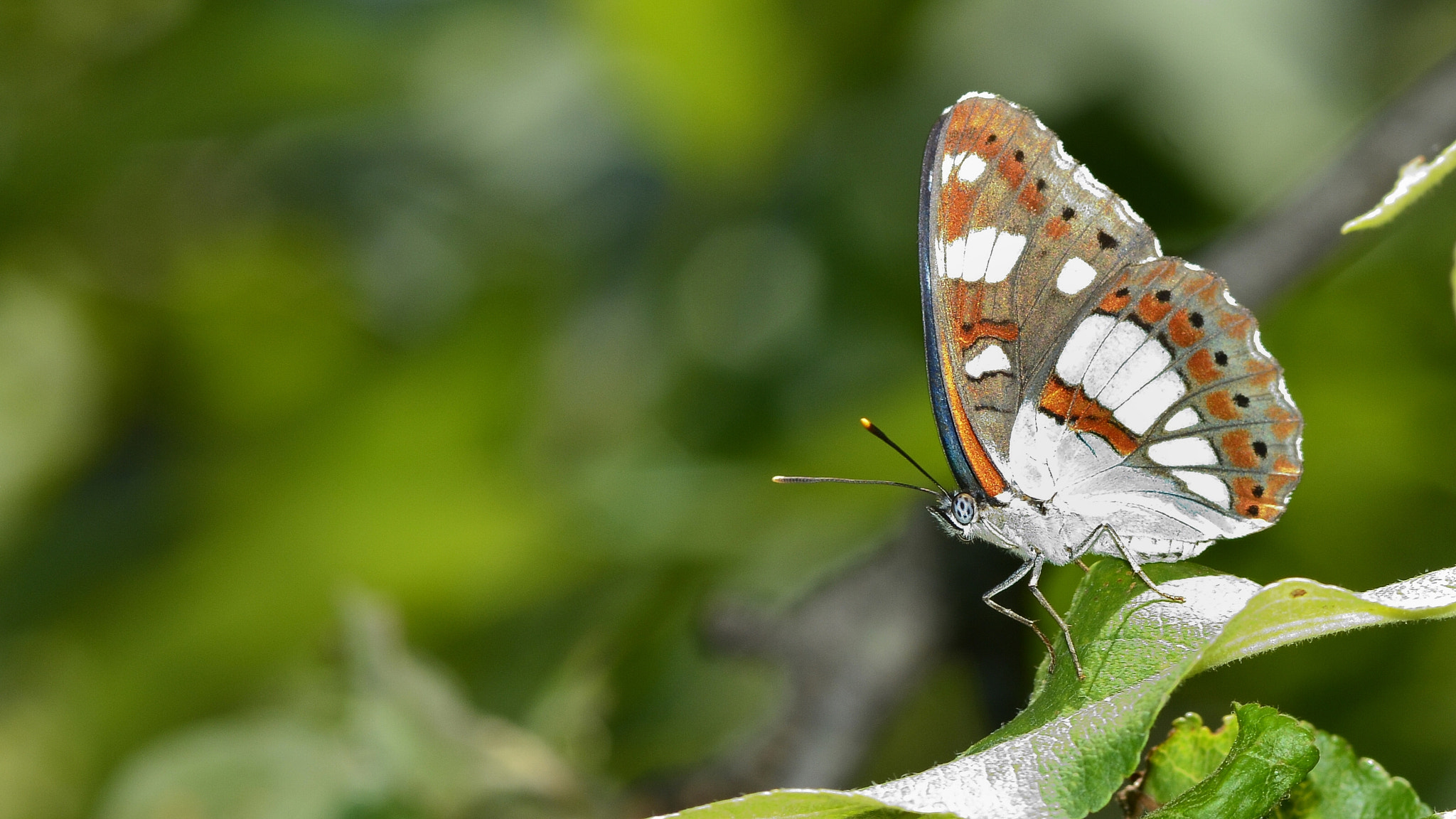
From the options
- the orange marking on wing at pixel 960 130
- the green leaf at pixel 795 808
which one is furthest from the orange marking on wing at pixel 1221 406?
the green leaf at pixel 795 808

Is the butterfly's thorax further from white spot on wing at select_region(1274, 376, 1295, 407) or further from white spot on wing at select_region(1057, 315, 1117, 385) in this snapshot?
white spot on wing at select_region(1274, 376, 1295, 407)

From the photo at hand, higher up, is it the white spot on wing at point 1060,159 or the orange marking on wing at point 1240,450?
the white spot on wing at point 1060,159

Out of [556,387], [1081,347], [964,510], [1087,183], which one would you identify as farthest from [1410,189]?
[556,387]

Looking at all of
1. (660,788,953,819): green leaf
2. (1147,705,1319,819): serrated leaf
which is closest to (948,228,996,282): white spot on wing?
(1147,705,1319,819): serrated leaf

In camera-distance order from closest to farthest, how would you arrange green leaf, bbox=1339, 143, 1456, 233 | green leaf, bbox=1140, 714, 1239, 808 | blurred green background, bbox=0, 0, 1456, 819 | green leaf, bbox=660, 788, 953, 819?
green leaf, bbox=660, 788, 953, 819 < green leaf, bbox=1339, 143, 1456, 233 < green leaf, bbox=1140, 714, 1239, 808 < blurred green background, bbox=0, 0, 1456, 819

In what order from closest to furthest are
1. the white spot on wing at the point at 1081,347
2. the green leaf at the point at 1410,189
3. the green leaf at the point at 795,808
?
the green leaf at the point at 795,808 → the green leaf at the point at 1410,189 → the white spot on wing at the point at 1081,347

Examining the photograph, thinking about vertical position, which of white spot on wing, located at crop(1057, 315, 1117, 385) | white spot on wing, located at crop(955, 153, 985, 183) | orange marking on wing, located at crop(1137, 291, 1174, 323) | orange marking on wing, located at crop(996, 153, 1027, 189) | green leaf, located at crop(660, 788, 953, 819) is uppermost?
white spot on wing, located at crop(955, 153, 985, 183)

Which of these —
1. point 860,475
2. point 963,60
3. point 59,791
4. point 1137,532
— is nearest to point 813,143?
point 963,60

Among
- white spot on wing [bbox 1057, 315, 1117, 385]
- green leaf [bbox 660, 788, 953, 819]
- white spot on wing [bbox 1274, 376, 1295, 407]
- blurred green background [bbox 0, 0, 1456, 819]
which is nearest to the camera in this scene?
green leaf [bbox 660, 788, 953, 819]

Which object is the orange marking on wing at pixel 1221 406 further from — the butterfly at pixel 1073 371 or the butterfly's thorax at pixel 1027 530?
the butterfly's thorax at pixel 1027 530

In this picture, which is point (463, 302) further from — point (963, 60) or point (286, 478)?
point (963, 60)
